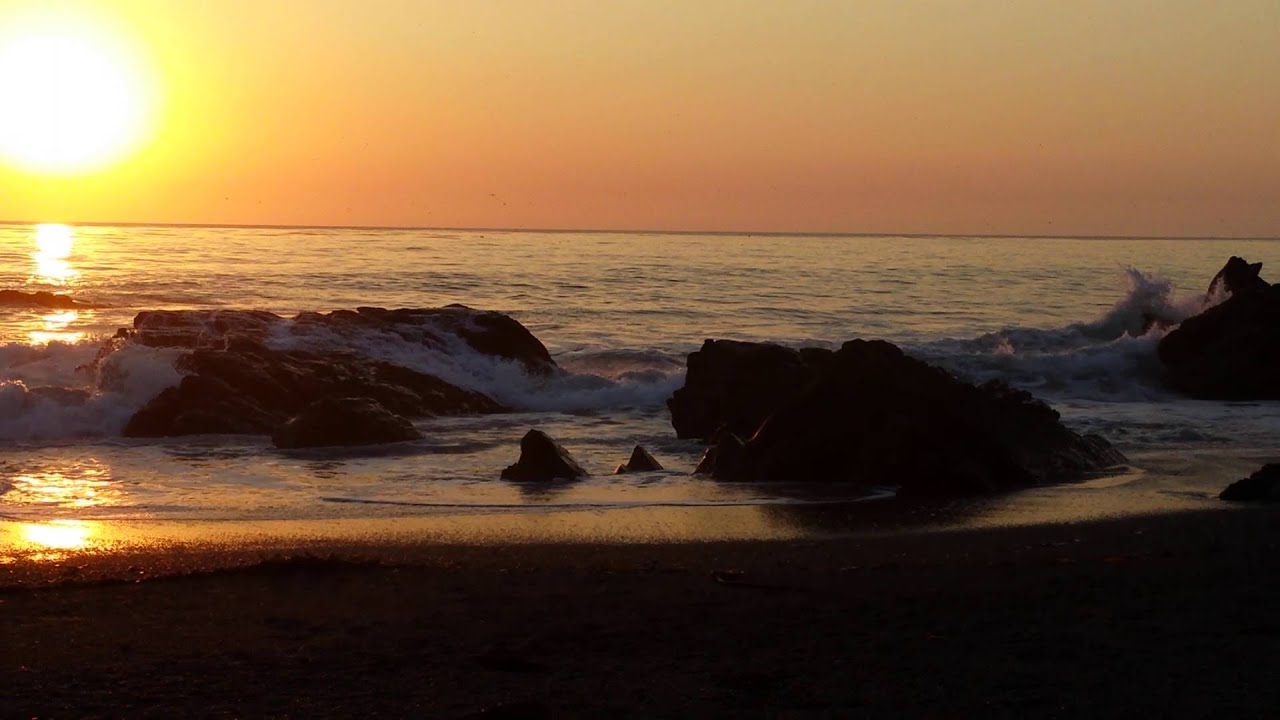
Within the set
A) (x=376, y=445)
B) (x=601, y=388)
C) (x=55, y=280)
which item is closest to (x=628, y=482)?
(x=376, y=445)

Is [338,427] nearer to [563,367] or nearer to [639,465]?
[639,465]

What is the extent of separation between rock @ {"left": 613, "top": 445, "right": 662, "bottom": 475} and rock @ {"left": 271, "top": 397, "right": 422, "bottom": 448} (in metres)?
3.32

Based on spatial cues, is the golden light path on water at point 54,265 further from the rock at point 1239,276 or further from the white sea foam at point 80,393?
the rock at point 1239,276

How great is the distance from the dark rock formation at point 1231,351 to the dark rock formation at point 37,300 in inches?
1161

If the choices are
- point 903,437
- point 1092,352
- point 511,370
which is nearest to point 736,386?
point 903,437

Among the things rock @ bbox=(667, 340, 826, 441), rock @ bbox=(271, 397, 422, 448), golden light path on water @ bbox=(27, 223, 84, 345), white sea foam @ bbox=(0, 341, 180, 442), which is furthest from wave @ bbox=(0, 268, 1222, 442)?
rock @ bbox=(667, 340, 826, 441)

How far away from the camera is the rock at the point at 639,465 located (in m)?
14.0

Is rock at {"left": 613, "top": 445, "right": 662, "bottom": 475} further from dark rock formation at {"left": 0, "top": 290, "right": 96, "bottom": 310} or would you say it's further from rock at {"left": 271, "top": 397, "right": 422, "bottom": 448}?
dark rock formation at {"left": 0, "top": 290, "right": 96, "bottom": 310}

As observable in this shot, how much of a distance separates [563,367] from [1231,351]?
11.9 m

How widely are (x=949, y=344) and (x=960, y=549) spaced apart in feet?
78.9

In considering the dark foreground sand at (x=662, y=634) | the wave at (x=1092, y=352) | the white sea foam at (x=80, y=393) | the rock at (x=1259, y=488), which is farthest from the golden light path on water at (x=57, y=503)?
the wave at (x=1092, y=352)

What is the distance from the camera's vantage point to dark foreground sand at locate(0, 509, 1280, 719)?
5.96 meters

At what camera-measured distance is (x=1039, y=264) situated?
8188 centimetres

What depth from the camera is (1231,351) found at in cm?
2238
